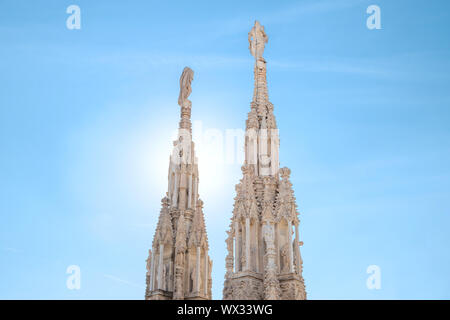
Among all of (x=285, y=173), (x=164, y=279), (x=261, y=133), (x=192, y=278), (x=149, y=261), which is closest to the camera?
(x=285, y=173)

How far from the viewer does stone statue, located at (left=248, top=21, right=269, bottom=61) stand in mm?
27828


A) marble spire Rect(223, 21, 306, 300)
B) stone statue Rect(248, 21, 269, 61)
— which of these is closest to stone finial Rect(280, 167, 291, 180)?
marble spire Rect(223, 21, 306, 300)

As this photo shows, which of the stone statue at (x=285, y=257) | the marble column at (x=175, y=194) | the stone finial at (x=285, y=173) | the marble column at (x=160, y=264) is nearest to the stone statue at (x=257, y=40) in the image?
the stone finial at (x=285, y=173)

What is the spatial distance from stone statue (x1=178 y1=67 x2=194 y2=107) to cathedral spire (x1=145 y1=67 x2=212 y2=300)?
3705 millimetres

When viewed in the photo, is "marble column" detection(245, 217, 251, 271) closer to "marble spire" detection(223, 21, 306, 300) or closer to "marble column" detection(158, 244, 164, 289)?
"marble spire" detection(223, 21, 306, 300)

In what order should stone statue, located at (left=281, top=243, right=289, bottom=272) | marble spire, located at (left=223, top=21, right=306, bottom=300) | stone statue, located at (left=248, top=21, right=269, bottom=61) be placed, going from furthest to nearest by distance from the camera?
stone statue, located at (left=248, top=21, right=269, bottom=61) → stone statue, located at (left=281, top=243, right=289, bottom=272) → marble spire, located at (left=223, top=21, right=306, bottom=300)

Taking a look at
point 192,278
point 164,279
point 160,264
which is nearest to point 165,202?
point 160,264

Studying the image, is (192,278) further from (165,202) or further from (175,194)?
(175,194)

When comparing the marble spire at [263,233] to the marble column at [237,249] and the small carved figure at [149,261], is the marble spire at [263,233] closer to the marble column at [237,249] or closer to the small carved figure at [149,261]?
the marble column at [237,249]

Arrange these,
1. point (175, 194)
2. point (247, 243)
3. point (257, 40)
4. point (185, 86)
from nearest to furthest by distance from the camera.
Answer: point (247, 243)
point (257, 40)
point (175, 194)
point (185, 86)

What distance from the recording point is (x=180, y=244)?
29.4 meters

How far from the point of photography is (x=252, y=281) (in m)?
21.1

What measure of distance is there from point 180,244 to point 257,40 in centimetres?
1172
